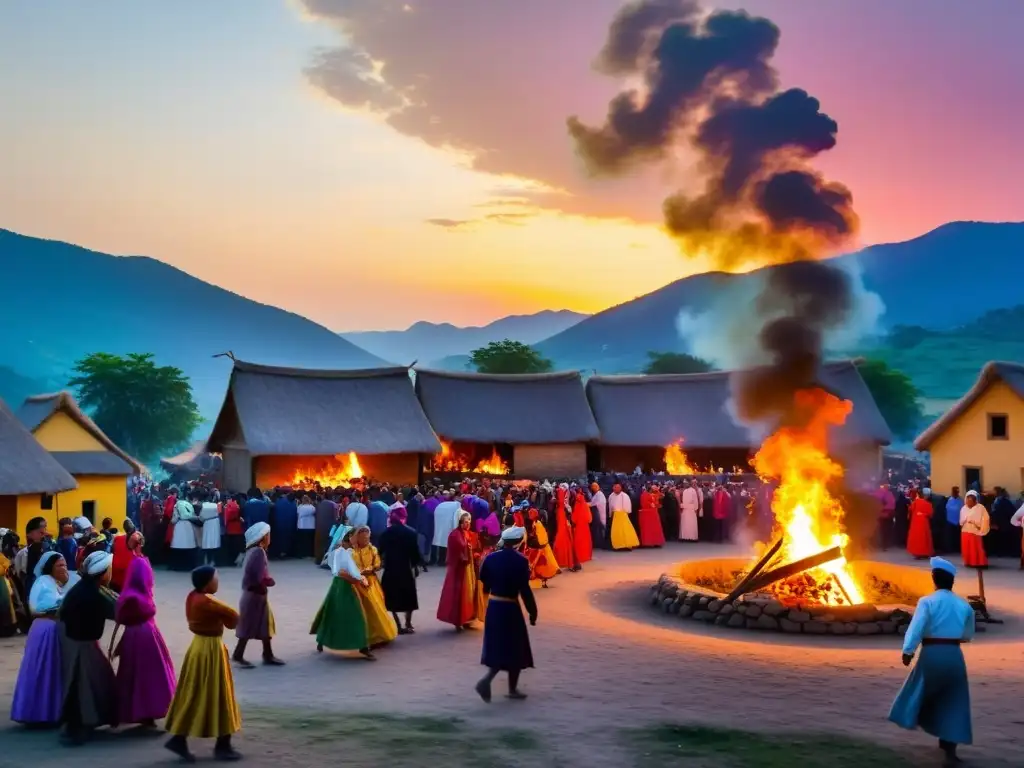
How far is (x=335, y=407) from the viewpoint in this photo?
3519 cm

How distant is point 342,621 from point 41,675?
3984 mm

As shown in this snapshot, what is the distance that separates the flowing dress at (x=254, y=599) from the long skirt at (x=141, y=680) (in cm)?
273

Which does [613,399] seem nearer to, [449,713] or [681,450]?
[681,450]

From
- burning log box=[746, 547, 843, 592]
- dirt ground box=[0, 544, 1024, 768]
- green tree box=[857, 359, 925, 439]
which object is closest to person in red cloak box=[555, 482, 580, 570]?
dirt ground box=[0, 544, 1024, 768]

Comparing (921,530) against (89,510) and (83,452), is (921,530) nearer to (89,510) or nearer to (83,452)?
(89,510)

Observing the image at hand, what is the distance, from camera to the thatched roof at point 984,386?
27609 mm

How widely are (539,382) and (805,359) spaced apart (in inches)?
818

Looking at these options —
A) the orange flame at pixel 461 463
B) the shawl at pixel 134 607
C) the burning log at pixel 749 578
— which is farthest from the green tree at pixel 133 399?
the shawl at pixel 134 607

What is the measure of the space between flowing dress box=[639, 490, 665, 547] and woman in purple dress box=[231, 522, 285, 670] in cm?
1445

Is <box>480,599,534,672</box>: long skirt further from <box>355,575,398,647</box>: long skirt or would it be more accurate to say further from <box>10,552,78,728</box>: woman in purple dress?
<box>10,552,78,728</box>: woman in purple dress

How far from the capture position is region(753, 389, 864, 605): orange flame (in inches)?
702

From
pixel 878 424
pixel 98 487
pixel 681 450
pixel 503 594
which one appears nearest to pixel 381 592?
pixel 503 594

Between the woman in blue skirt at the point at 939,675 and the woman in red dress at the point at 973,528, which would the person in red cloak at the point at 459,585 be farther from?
the woman in red dress at the point at 973,528

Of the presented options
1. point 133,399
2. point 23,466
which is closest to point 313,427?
point 23,466
